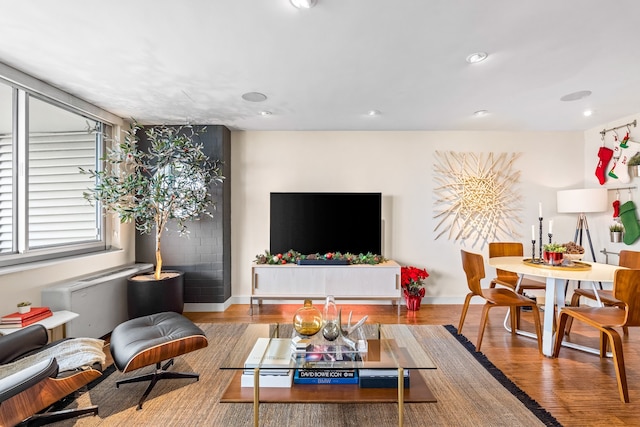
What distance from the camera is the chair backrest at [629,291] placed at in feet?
7.02

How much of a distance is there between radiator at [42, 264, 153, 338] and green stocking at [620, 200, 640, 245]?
5.51 meters

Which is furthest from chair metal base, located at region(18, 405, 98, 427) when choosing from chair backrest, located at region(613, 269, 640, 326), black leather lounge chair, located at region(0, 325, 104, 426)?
chair backrest, located at region(613, 269, 640, 326)

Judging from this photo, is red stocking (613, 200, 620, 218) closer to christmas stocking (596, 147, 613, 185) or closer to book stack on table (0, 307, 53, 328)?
christmas stocking (596, 147, 613, 185)

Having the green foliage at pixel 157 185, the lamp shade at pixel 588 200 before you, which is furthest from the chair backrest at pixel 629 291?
the green foliage at pixel 157 185

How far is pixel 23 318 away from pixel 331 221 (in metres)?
3.01

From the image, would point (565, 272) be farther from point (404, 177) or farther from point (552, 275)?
point (404, 177)

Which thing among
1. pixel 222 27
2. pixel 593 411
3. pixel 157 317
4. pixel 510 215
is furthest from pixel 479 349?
pixel 222 27

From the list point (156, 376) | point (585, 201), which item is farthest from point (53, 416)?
point (585, 201)

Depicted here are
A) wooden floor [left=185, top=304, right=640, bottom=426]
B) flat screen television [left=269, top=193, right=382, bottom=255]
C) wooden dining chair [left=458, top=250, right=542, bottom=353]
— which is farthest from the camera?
flat screen television [left=269, top=193, right=382, bottom=255]

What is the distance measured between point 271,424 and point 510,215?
394cm

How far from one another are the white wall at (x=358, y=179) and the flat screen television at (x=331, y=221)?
23 centimetres

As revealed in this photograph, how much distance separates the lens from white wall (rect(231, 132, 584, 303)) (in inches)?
172

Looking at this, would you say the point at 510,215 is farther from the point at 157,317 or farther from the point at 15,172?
the point at 15,172

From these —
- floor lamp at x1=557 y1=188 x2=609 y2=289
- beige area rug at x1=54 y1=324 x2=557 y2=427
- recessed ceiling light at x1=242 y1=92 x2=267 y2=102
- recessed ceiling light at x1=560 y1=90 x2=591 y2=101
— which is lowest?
beige area rug at x1=54 y1=324 x2=557 y2=427
